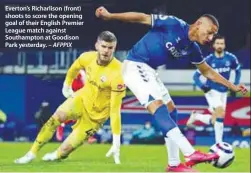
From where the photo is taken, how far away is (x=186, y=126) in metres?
11.2

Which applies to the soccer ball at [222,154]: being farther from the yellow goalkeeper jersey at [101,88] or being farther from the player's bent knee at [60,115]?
the player's bent knee at [60,115]

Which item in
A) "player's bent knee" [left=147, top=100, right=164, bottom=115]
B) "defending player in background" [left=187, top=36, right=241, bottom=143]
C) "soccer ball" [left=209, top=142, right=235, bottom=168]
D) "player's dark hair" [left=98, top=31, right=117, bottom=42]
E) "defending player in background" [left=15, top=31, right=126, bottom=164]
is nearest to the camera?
"soccer ball" [left=209, top=142, right=235, bottom=168]

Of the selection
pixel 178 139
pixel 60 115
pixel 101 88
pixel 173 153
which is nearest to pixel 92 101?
pixel 101 88

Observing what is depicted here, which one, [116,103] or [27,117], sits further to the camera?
[27,117]

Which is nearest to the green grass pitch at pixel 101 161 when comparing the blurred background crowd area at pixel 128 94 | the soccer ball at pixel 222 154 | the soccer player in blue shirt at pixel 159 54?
the blurred background crowd area at pixel 128 94

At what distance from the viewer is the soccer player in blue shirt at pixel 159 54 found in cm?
591

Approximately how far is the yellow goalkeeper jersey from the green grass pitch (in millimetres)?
398

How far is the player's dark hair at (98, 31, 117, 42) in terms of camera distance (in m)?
7.11

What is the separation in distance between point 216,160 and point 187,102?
577cm

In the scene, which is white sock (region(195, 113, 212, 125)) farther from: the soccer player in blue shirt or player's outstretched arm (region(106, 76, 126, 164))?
the soccer player in blue shirt

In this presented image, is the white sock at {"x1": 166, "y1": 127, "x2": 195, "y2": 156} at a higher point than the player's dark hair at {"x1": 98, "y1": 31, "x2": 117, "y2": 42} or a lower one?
lower

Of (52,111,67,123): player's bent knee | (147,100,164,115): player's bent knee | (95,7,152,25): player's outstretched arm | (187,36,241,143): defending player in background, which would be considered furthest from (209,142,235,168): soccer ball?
(187,36,241,143): defending player in background

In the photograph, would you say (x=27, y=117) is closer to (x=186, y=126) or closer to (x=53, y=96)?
(x=53, y=96)

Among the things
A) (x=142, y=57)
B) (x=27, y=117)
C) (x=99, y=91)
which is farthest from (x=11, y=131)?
(x=142, y=57)
